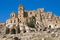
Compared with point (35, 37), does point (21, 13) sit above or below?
above

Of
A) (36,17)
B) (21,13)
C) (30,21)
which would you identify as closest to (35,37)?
(30,21)

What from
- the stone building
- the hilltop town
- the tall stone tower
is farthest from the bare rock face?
the tall stone tower

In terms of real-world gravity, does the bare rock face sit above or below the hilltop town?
below

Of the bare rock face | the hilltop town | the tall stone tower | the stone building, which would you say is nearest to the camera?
the bare rock face

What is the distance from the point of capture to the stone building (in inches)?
2915

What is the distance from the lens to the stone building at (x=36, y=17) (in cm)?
7405

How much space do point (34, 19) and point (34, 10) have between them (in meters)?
6.85

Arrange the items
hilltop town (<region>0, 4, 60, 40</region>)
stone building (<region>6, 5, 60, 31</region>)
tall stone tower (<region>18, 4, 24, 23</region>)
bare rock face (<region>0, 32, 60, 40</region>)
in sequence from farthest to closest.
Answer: tall stone tower (<region>18, 4, 24, 23</region>) < stone building (<region>6, 5, 60, 31</region>) < hilltop town (<region>0, 4, 60, 40</region>) < bare rock face (<region>0, 32, 60, 40</region>)

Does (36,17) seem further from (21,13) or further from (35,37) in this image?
(35,37)

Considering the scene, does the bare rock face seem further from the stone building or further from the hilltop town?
the stone building

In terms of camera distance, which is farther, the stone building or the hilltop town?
the stone building

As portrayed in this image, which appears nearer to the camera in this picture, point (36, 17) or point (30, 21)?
point (30, 21)

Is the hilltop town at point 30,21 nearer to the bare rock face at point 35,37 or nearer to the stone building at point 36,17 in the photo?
the stone building at point 36,17

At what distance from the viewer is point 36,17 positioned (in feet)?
260
